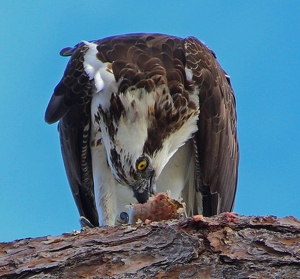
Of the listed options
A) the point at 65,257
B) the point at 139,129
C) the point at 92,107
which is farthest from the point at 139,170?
the point at 65,257

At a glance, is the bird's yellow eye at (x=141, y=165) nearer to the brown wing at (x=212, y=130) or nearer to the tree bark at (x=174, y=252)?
the brown wing at (x=212, y=130)

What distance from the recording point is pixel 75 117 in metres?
7.61

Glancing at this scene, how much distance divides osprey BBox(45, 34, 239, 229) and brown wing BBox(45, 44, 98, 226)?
1cm

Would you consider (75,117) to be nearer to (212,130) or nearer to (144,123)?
(144,123)

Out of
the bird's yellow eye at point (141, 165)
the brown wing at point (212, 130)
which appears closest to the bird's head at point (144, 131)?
the bird's yellow eye at point (141, 165)

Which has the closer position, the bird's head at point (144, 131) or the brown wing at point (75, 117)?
the bird's head at point (144, 131)

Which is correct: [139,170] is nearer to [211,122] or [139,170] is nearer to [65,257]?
[211,122]

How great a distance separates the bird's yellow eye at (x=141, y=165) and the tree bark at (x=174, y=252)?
2.71 metres

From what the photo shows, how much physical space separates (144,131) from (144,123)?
0.31ft

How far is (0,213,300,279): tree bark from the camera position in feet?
12.4

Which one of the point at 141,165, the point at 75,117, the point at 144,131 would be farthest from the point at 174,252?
the point at 75,117

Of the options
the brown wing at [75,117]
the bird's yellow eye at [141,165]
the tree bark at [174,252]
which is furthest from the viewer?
the brown wing at [75,117]

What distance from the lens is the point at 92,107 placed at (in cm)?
746

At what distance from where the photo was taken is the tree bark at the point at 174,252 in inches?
149
